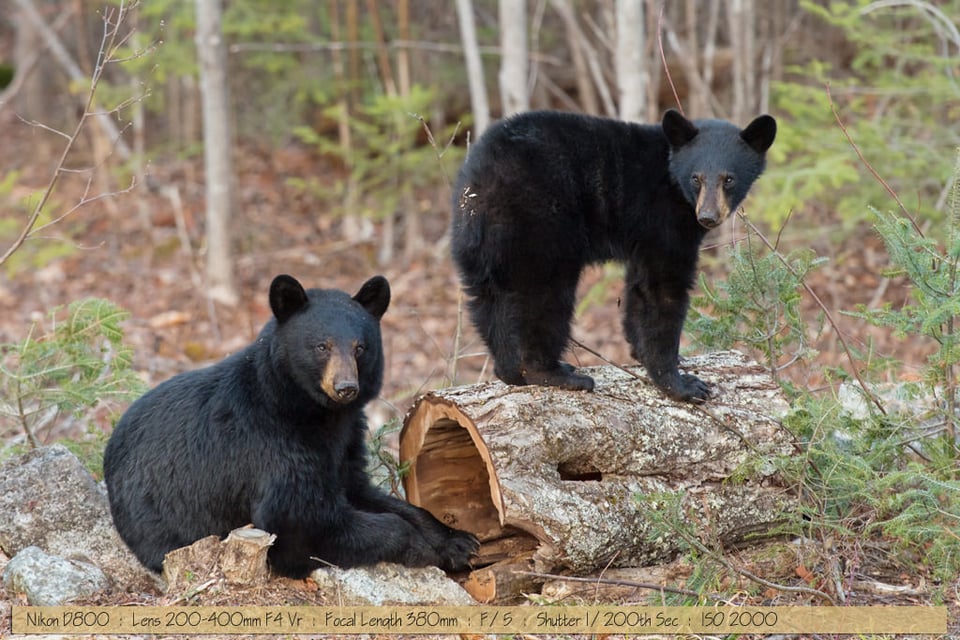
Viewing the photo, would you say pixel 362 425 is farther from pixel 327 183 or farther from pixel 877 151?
pixel 327 183

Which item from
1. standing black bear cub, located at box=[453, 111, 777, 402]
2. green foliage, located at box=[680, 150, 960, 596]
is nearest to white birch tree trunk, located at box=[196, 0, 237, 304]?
standing black bear cub, located at box=[453, 111, 777, 402]

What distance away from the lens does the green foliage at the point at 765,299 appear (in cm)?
572

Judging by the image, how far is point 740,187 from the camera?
586cm

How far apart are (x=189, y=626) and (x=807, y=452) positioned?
3.03 meters

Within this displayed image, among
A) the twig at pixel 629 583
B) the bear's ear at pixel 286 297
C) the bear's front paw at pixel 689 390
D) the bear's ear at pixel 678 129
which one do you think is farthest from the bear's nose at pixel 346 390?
the bear's ear at pixel 678 129

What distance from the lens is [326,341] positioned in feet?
16.1

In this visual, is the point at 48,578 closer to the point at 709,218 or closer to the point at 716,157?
the point at 709,218

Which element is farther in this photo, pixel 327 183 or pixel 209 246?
pixel 327 183

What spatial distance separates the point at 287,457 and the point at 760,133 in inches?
128

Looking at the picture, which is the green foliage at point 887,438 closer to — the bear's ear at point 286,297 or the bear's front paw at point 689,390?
the bear's front paw at point 689,390

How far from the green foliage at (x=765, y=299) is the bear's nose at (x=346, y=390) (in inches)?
91.4

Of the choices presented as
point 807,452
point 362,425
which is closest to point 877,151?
point 807,452

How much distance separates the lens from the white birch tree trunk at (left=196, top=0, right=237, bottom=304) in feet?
43.8

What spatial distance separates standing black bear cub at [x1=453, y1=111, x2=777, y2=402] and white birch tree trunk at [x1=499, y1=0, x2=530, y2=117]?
453cm
